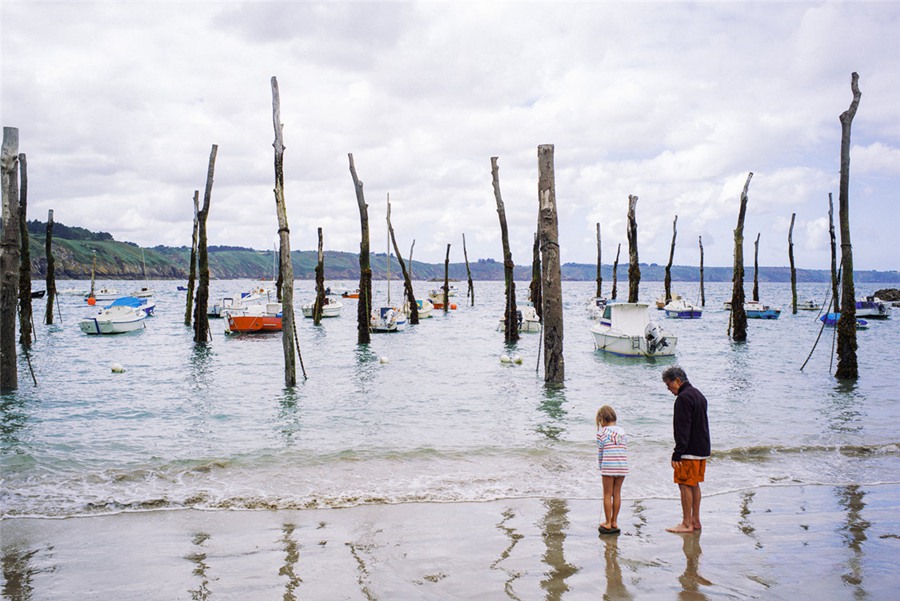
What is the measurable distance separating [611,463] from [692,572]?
131cm

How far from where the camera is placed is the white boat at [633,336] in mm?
25594

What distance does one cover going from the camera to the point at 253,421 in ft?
45.0

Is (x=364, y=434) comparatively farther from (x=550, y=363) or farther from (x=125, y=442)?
(x=550, y=363)

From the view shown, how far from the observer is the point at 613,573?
19.4 ft

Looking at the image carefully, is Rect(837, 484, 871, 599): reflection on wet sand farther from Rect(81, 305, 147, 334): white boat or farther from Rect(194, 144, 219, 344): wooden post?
Rect(81, 305, 147, 334): white boat

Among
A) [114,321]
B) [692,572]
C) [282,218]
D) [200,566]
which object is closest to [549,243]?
[282,218]

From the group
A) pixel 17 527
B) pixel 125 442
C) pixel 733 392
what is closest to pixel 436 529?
pixel 17 527

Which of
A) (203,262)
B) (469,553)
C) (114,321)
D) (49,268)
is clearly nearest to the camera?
(469,553)

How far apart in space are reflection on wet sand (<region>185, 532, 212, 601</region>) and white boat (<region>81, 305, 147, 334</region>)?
33.0 meters

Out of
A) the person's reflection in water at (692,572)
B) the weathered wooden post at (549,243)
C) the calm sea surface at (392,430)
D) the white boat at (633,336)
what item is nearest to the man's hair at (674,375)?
the person's reflection in water at (692,572)

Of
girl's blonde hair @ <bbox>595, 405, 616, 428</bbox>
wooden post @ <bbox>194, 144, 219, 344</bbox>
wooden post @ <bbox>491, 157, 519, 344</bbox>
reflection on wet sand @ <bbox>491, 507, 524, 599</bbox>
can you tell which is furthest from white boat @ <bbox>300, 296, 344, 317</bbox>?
girl's blonde hair @ <bbox>595, 405, 616, 428</bbox>

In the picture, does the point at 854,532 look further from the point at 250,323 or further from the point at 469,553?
the point at 250,323

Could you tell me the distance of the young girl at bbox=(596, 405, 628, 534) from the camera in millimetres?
6902

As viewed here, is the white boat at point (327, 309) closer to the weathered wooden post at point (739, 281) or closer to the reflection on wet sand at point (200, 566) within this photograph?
the weathered wooden post at point (739, 281)
